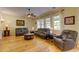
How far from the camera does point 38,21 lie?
271 cm

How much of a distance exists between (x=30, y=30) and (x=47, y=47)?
63cm

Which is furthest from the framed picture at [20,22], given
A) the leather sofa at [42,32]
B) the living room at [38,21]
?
the leather sofa at [42,32]

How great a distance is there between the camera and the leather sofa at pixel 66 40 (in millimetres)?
2471

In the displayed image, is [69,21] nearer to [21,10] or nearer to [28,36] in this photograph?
[28,36]

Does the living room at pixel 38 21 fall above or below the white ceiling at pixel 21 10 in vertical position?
below

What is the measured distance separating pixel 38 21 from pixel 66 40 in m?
0.87

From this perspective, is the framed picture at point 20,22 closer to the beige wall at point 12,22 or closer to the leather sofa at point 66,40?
the beige wall at point 12,22

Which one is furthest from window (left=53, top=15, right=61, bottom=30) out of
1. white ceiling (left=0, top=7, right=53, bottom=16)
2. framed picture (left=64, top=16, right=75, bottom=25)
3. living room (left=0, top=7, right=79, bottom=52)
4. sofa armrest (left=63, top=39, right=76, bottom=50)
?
sofa armrest (left=63, top=39, right=76, bottom=50)

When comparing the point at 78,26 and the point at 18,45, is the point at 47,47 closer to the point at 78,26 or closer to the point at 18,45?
the point at 18,45

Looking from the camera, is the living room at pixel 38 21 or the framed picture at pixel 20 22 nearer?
the living room at pixel 38 21

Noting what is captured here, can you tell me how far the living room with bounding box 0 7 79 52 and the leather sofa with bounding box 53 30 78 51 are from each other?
8 cm

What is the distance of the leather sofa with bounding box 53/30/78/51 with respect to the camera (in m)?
2.47

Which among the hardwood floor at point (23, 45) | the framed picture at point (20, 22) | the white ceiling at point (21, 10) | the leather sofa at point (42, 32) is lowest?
the hardwood floor at point (23, 45)
